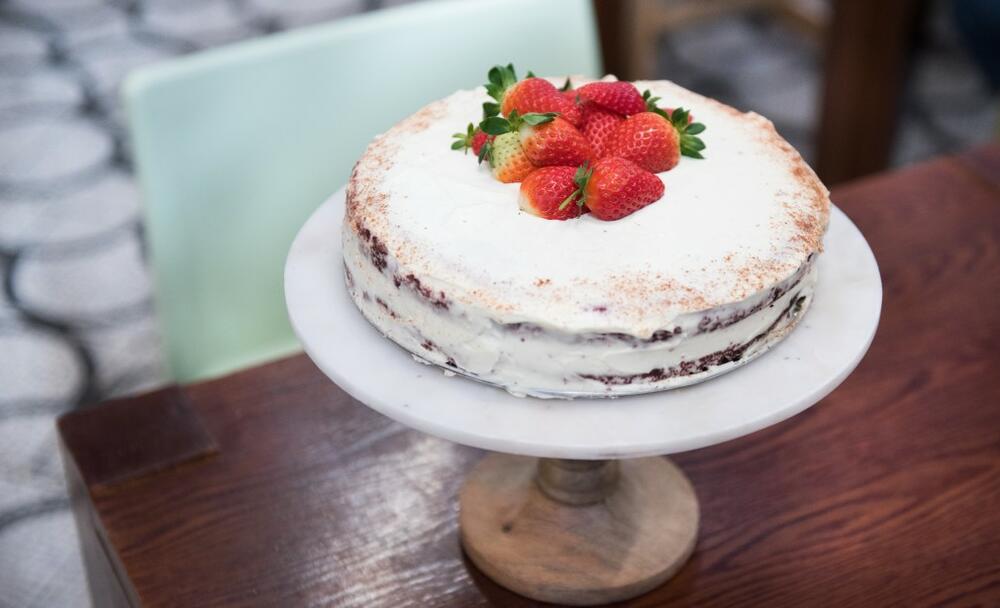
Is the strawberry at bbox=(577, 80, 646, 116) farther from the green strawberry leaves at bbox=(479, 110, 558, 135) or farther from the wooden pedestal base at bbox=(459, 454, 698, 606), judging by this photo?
the wooden pedestal base at bbox=(459, 454, 698, 606)

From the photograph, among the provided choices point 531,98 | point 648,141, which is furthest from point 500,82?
point 648,141

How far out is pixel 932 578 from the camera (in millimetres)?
1098

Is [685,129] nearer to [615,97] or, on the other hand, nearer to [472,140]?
[615,97]

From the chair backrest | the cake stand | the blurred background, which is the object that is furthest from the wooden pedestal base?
the blurred background

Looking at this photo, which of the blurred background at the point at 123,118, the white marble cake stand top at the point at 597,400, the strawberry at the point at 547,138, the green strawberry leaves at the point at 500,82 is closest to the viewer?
the white marble cake stand top at the point at 597,400

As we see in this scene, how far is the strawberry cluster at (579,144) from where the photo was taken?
3.18ft

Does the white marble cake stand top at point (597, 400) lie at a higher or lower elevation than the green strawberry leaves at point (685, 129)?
lower

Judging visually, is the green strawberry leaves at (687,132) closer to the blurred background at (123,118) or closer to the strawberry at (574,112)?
the strawberry at (574,112)

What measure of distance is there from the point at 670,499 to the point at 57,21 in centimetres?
370

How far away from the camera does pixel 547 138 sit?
3.27 ft

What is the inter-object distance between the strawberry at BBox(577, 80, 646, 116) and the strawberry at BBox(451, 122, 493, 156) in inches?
4.3

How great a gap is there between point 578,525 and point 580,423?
0.99 ft

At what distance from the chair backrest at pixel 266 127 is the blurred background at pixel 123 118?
0.11 m

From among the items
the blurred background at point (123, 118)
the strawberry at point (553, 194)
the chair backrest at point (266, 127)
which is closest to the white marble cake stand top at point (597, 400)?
the strawberry at point (553, 194)
